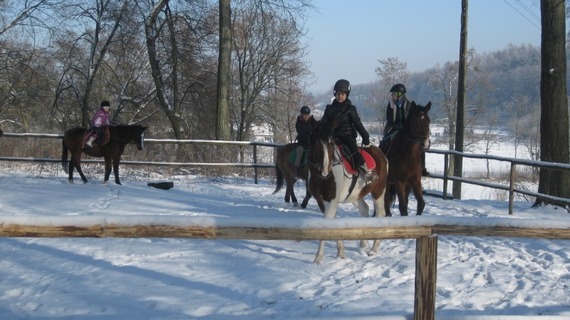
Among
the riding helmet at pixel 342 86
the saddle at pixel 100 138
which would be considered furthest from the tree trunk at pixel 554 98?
the saddle at pixel 100 138

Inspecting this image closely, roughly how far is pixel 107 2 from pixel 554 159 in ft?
67.2

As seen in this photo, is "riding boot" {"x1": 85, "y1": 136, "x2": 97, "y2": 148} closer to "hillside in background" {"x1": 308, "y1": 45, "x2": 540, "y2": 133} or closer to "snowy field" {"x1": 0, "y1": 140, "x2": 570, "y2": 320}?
"snowy field" {"x1": 0, "y1": 140, "x2": 570, "y2": 320}

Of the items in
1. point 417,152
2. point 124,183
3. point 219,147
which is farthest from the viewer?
point 219,147

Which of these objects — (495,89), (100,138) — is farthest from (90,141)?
(495,89)

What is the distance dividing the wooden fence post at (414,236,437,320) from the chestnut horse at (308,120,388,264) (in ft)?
9.10

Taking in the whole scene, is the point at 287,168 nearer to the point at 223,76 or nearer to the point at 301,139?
the point at 301,139

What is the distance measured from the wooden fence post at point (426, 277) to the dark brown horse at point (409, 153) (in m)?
4.65

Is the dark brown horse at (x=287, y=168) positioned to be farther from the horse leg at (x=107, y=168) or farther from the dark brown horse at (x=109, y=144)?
the horse leg at (x=107, y=168)

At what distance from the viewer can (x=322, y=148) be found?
21.6ft

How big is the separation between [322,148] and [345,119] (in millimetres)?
810

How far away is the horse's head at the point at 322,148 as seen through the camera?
6.57 metres

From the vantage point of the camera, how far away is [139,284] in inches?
233

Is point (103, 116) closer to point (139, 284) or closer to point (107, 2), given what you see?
point (139, 284)

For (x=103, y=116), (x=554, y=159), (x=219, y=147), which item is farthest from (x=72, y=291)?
(x=219, y=147)
